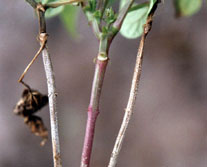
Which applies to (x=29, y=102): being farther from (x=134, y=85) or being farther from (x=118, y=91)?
(x=118, y=91)

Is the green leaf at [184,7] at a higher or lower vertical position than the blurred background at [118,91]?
higher

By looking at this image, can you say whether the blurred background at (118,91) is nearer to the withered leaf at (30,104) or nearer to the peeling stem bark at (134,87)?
the withered leaf at (30,104)

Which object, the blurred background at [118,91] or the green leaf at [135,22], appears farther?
the blurred background at [118,91]

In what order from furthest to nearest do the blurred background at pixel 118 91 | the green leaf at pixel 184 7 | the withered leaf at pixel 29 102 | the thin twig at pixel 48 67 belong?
the blurred background at pixel 118 91 < the green leaf at pixel 184 7 < the withered leaf at pixel 29 102 < the thin twig at pixel 48 67

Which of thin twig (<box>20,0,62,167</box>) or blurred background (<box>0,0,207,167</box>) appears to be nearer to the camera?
thin twig (<box>20,0,62,167</box>)

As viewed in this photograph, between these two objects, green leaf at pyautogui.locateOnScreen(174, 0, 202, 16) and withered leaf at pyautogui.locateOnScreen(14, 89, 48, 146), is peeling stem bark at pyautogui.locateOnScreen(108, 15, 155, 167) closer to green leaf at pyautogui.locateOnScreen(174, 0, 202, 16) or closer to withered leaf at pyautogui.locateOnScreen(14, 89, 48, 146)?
withered leaf at pyautogui.locateOnScreen(14, 89, 48, 146)

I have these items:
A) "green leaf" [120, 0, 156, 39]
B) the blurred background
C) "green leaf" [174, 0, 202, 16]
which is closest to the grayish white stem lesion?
"green leaf" [120, 0, 156, 39]

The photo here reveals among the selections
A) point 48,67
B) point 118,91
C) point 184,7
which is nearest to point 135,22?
point 184,7

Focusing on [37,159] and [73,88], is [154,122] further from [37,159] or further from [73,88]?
[37,159]

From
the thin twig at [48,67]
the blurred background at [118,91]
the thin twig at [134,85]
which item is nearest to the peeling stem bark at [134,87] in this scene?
the thin twig at [134,85]

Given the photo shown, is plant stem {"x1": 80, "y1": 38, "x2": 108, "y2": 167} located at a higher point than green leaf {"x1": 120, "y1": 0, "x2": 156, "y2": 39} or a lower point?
lower
